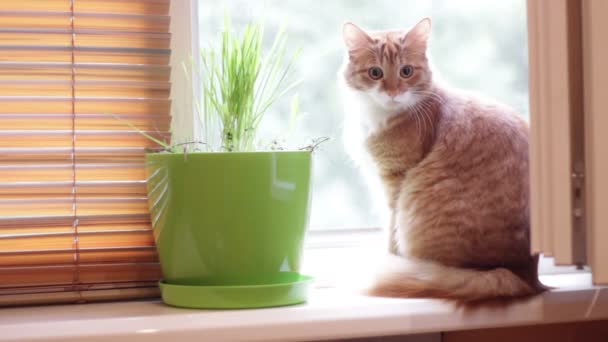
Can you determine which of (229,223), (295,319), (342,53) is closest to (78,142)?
(229,223)

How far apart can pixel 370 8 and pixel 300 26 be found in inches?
7.3

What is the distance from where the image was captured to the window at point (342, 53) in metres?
1.49

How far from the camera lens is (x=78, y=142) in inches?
48.6

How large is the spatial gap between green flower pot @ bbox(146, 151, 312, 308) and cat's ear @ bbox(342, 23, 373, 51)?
377mm

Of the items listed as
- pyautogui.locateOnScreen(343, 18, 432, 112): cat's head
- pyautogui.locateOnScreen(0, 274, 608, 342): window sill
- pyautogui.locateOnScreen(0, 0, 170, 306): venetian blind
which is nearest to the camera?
pyautogui.locateOnScreen(0, 274, 608, 342): window sill

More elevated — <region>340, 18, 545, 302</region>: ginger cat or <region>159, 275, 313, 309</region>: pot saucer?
<region>340, 18, 545, 302</region>: ginger cat

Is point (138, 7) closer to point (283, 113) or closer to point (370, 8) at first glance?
point (283, 113)

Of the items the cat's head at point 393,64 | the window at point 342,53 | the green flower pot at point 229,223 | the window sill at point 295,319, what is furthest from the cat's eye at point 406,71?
the window sill at point 295,319

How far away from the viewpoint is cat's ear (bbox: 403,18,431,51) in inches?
55.4

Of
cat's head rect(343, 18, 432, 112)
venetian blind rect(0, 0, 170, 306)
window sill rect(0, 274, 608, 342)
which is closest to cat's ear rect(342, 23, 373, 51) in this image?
cat's head rect(343, 18, 432, 112)

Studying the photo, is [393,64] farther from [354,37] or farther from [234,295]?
[234,295]

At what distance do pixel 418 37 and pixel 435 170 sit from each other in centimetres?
28

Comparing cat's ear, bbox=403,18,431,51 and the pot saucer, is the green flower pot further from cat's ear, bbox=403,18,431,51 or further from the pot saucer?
cat's ear, bbox=403,18,431,51

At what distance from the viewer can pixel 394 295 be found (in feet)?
3.91
